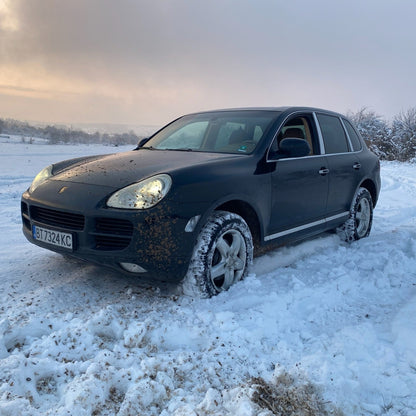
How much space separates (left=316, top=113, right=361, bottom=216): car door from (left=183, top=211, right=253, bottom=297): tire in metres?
1.62

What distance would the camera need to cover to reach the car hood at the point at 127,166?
309 cm

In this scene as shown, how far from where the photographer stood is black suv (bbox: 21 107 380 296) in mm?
2855

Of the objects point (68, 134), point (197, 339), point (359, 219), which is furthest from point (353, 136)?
point (68, 134)

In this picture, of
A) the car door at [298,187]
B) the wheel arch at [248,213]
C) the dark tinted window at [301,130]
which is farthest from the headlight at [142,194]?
the dark tinted window at [301,130]

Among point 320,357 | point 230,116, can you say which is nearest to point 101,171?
point 230,116

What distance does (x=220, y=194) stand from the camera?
3139 mm

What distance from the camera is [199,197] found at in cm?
299

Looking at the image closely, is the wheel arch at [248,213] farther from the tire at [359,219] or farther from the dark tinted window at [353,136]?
the dark tinted window at [353,136]

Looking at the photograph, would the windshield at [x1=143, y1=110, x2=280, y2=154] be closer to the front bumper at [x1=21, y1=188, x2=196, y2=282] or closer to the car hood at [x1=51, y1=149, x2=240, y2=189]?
the car hood at [x1=51, y1=149, x2=240, y2=189]

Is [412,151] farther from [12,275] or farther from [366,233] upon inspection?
[12,275]

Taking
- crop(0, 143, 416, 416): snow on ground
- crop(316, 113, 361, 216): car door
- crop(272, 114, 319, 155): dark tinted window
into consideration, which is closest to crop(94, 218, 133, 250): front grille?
crop(0, 143, 416, 416): snow on ground

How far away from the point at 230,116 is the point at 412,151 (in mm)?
22030

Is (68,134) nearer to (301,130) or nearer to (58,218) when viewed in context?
(301,130)

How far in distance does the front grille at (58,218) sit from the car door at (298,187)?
164 centimetres
